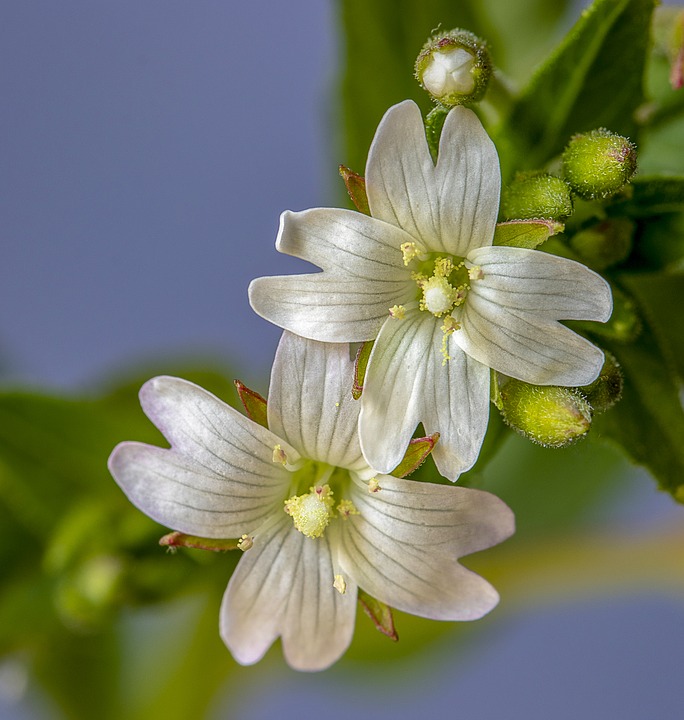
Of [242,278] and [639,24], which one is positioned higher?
[639,24]

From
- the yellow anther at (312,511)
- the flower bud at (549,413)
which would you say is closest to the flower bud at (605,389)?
the flower bud at (549,413)

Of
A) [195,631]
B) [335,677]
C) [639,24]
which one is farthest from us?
[335,677]

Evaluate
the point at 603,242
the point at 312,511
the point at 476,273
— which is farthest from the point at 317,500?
the point at 603,242

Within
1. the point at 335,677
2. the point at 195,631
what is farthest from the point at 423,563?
the point at 335,677

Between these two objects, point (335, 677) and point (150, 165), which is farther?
point (150, 165)

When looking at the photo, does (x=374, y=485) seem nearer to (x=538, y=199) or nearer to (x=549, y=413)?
(x=549, y=413)

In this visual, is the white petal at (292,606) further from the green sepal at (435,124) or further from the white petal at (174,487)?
the green sepal at (435,124)

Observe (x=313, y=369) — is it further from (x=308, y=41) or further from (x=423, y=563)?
(x=308, y=41)
